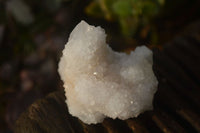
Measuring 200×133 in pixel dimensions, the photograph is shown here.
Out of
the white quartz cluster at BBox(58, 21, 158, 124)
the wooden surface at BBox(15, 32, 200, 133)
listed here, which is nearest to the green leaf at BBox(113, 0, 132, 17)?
the wooden surface at BBox(15, 32, 200, 133)

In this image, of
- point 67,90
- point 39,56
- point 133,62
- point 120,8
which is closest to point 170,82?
point 133,62

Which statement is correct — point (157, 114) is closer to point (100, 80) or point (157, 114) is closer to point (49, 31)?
point (100, 80)

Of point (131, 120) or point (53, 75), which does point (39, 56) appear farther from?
point (131, 120)

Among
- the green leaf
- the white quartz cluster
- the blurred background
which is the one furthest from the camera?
the blurred background

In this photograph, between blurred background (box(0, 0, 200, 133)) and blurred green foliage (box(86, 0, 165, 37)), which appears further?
blurred background (box(0, 0, 200, 133))

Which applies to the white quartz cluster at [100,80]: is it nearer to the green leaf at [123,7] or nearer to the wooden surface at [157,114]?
the wooden surface at [157,114]

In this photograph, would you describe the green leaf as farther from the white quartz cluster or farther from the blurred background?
the white quartz cluster

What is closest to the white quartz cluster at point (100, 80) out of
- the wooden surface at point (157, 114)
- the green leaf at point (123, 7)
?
the wooden surface at point (157, 114)

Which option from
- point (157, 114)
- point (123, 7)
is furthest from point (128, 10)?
point (157, 114)
